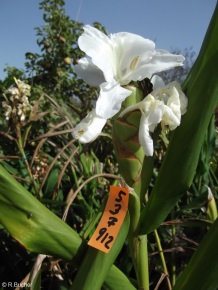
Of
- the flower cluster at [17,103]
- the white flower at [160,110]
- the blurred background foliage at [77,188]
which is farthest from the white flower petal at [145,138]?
the flower cluster at [17,103]

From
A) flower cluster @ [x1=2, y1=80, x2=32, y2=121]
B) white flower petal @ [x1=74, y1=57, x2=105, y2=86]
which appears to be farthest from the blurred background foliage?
Answer: white flower petal @ [x1=74, y1=57, x2=105, y2=86]

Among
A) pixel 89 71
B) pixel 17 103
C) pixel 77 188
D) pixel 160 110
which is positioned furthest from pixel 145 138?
pixel 17 103

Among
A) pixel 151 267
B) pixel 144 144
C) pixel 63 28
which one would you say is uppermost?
pixel 63 28

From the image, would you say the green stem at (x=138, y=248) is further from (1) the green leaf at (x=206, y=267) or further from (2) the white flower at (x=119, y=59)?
(2) the white flower at (x=119, y=59)

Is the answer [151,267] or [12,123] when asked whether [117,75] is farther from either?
[12,123]

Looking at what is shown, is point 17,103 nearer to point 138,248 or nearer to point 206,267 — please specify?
point 138,248

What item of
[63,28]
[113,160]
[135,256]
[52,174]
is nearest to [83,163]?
[52,174]
